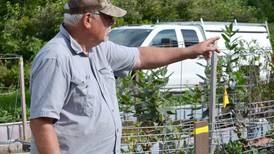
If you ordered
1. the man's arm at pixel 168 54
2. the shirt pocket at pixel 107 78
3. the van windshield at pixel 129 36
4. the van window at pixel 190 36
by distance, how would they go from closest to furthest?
the shirt pocket at pixel 107 78
the man's arm at pixel 168 54
the van windshield at pixel 129 36
the van window at pixel 190 36

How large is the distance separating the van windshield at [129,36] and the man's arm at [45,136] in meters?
9.19

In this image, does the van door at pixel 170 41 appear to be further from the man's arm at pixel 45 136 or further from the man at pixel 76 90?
the man's arm at pixel 45 136

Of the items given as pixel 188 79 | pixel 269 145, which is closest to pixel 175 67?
pixel 188 79

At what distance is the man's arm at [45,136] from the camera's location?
320cm

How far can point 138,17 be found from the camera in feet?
61.0

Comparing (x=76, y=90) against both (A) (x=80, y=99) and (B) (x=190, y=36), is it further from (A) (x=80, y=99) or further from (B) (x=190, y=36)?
(B) (x=190, y=36)

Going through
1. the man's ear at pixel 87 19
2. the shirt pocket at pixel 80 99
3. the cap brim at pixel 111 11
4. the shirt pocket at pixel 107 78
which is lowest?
the shirt pocket at pixel 80 99

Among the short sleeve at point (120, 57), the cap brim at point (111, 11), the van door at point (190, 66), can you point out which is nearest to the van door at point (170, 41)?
the van door at point (190, 66)

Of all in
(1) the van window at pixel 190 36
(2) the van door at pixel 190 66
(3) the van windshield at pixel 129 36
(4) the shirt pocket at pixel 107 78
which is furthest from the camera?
(1) the van window at pixel 190 36

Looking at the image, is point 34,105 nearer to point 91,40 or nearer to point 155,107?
point 91,40

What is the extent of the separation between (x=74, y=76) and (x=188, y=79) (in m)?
9.25

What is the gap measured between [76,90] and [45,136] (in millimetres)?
300

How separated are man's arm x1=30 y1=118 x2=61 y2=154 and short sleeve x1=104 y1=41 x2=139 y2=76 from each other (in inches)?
27.9

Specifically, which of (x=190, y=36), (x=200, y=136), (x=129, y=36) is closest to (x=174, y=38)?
(x=190, y=36)
